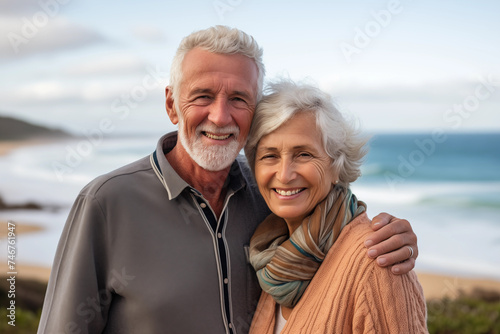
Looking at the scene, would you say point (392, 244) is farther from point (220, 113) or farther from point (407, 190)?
point (407, 190)

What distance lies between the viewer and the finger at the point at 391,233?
1.91m

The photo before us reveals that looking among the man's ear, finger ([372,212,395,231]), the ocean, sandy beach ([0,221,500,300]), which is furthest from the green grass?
the man's ear

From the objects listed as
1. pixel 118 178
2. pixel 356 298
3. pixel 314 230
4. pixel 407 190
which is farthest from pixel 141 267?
pixel 407 190

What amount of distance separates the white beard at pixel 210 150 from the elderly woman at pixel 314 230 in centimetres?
11

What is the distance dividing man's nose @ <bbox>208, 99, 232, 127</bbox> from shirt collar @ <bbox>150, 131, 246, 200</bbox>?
11.3 inches

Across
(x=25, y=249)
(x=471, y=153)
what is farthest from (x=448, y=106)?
(x=25, y=249)

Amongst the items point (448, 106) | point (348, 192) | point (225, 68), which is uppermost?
point (448, 106)

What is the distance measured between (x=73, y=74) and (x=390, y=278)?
1768cm

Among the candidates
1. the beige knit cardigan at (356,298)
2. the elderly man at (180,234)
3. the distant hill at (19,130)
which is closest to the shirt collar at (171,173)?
the elderly man at (180,234)

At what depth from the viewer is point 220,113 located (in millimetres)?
2225

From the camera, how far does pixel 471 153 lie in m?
21.1

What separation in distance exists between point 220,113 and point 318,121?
43 cm

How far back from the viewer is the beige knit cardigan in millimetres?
1833

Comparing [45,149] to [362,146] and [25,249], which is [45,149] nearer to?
[25,249]
